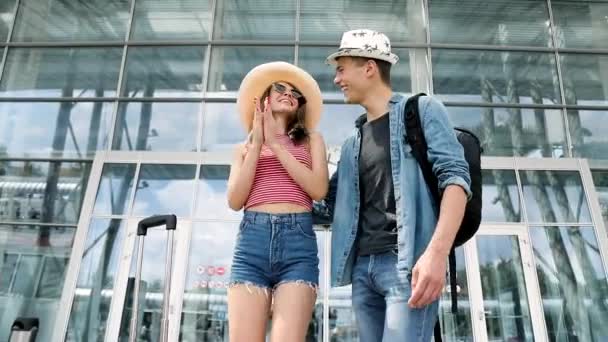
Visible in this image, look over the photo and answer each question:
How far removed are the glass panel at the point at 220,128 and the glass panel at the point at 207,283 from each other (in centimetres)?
154

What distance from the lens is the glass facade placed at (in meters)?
7.30

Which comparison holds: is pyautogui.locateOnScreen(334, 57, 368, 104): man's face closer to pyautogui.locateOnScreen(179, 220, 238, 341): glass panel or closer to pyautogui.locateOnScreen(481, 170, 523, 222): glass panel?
pyautogui.locateOnScreen(179, 220, 238, 341): glass panel

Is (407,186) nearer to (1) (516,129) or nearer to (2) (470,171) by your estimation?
Answer: (2) (470,171)

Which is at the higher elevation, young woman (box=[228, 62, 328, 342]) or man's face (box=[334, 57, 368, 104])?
man's face (box=[334, 57, 368, 104])

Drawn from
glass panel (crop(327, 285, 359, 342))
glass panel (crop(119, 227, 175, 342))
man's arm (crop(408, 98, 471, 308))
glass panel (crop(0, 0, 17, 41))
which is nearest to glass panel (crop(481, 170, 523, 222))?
glass panel (crop(327, 285, 359, 342))

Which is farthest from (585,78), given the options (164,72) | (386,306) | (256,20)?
(386,306)

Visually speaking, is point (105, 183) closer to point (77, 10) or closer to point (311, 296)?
point (77, 10)

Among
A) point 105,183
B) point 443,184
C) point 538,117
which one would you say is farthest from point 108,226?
point 538,117

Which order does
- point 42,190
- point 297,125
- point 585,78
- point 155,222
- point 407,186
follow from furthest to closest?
point 585,78, point 42,190, point 155,222, point 297,125, point 407,186

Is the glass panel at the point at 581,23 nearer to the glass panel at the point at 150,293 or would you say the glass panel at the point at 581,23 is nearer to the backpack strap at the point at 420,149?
the glass panel at the point at 150,293

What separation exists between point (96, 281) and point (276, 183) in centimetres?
659

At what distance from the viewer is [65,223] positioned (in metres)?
→ 8.00

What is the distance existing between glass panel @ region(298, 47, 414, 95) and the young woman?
674cm

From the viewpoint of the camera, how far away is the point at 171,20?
9.41m
